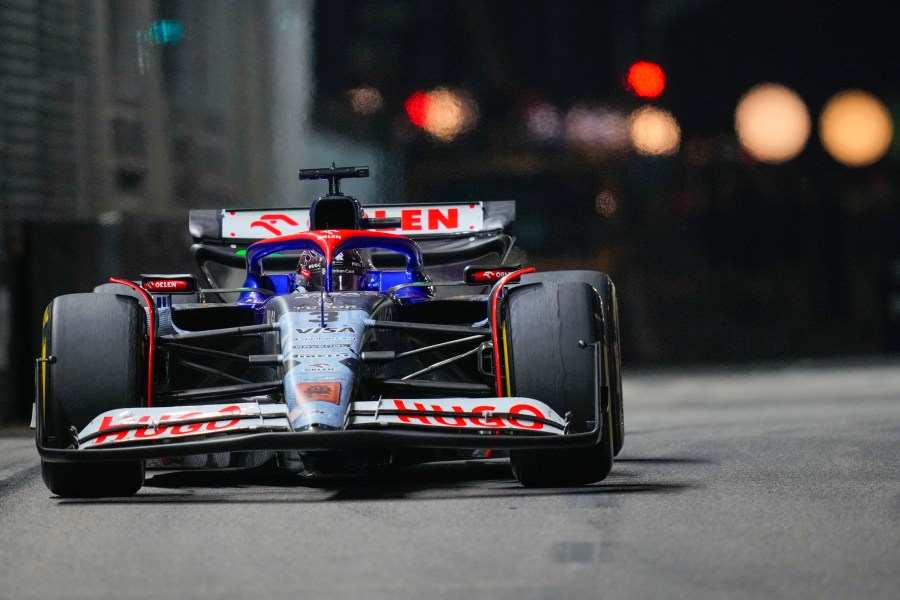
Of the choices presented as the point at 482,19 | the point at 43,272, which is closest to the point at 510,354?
the point at 43,272

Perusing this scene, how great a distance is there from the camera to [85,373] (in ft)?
22.7

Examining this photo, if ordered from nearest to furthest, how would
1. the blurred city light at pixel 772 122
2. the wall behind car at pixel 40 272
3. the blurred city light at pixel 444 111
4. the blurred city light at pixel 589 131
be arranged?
the wall behind car at pixel 40 272
the blurred city light at pixel 444 111
the blurred city light at pixel 589 131
the blurred city light at pixel 772 122

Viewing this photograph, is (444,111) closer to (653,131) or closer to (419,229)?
(653,131)

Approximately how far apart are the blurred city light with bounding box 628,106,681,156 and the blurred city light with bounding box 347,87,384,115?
121 inches

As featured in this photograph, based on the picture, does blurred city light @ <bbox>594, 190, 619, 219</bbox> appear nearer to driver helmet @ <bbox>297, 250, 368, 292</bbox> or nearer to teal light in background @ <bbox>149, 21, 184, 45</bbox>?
teal light in background @ <bbox>149, 21, 184, 45</bbox>

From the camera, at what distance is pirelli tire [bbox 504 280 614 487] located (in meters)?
6.86

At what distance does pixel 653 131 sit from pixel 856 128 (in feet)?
9.38

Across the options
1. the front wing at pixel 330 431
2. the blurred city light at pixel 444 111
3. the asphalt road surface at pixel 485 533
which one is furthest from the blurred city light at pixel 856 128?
the front wing at pixel 330 431

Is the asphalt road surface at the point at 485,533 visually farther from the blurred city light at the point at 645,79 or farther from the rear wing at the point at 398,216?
the blurred city light at the point at 645,79

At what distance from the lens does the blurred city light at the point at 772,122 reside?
19.0m

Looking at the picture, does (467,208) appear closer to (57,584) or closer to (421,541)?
(421,541)

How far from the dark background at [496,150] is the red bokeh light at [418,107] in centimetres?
17

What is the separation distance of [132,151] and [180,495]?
816 cm

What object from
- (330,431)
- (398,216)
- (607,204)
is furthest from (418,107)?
(330,431)
